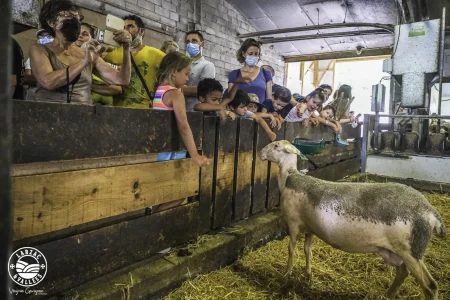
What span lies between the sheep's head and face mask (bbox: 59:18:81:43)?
72.1 inches

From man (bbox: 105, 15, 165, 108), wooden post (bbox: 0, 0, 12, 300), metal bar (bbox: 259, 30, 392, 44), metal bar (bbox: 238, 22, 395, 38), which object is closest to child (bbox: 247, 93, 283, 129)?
man (bbox: 105, 15, 165, 108)

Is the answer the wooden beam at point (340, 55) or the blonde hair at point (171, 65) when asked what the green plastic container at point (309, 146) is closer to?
the blonde hair at point (171, 65)

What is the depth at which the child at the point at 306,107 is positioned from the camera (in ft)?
15.2

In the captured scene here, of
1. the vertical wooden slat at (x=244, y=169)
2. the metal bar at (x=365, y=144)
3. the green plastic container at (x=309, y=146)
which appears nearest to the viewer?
the vertical wooden slat at (x=244, y=169)

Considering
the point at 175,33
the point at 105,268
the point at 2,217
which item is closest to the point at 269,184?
the point at 105,268

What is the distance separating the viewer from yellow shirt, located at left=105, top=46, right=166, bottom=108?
300 centimetres

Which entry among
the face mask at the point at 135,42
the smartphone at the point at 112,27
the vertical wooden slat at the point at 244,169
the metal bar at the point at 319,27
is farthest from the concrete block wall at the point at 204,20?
the vertical wooden slat at the point at 244,169

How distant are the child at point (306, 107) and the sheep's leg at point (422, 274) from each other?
8.92ft

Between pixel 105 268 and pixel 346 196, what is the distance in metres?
1.71

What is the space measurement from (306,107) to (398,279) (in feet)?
9.39

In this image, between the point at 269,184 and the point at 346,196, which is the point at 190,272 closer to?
the point at 346,196

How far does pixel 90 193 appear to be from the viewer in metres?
1.93

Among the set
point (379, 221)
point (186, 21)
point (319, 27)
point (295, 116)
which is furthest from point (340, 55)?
point (379, 221)

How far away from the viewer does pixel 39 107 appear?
1.66 m
